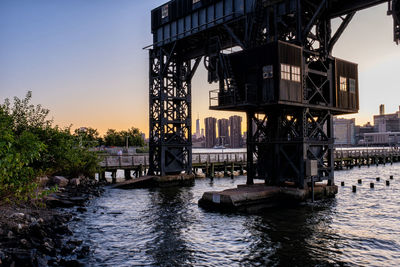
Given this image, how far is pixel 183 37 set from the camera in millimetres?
37656

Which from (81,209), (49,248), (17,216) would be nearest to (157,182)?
(81,209)

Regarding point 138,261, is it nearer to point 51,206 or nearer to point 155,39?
point 51,206

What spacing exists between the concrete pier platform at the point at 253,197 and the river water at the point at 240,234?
0.71 meters

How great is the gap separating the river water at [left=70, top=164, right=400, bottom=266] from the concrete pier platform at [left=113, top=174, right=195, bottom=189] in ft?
28.1

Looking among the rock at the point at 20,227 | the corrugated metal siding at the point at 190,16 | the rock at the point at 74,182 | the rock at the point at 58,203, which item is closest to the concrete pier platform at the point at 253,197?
the rock at the point at 58,203

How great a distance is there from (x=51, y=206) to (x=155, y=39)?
24595mm

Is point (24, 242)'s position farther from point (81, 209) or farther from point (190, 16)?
point (190, 16)

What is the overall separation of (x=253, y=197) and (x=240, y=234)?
→ 5924 millimetres

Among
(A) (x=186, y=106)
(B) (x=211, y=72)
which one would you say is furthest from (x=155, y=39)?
(B) (x=211, y=72)

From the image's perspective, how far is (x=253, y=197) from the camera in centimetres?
2300

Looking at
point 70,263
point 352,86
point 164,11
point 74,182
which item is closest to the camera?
point 70,263

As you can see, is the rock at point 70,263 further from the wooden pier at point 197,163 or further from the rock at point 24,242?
the wooden pier at point 197,163

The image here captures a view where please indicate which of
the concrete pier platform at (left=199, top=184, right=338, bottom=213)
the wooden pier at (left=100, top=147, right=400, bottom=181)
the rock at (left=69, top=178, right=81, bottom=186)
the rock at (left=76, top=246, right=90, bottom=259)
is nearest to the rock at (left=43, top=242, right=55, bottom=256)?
the rock at (left=76, top=246, right=90, bottom=259)

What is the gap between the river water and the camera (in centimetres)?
1380
